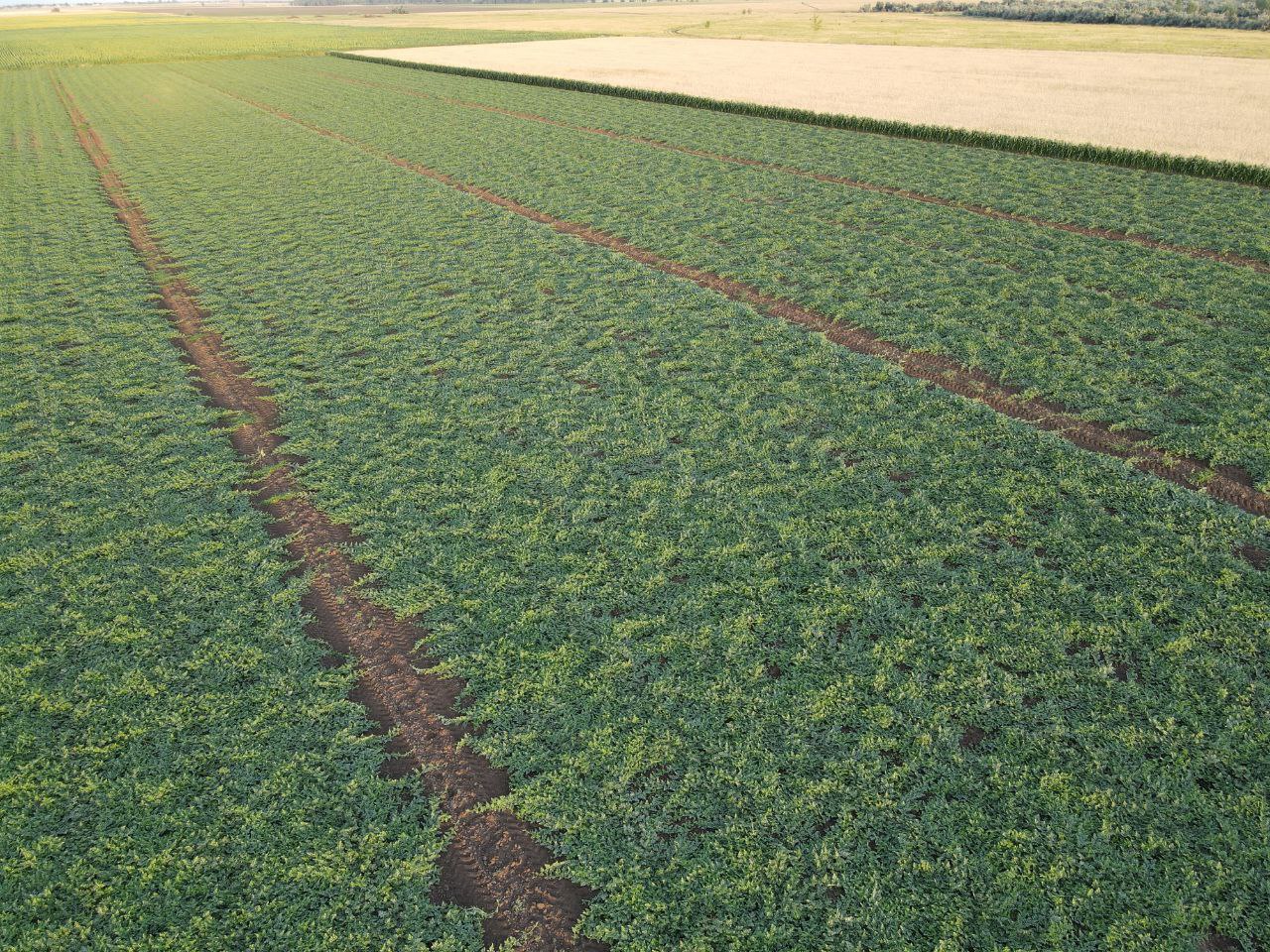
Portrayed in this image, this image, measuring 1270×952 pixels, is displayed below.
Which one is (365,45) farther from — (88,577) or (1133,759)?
(1133,759)

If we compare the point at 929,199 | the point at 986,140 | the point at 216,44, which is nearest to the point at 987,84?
the point at 986,140

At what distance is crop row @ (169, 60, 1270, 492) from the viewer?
721cm

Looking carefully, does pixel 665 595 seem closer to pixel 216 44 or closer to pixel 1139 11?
pixel 1139 11

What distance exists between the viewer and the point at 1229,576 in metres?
4.98

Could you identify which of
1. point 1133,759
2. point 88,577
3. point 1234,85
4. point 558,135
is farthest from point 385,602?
point 1234,85

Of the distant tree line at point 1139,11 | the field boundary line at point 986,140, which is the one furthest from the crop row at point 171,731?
the distant tree line at point 1139,11

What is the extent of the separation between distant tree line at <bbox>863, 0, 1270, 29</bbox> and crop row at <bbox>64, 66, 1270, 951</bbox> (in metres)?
55.8

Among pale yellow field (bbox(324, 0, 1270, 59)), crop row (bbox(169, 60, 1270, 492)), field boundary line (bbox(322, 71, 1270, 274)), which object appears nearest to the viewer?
crop row (bbox(169, 60, 1270, 492))

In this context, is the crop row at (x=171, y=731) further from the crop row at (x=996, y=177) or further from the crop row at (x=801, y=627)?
the crop row at (x=996, y=177)

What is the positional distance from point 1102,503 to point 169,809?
20.6ft

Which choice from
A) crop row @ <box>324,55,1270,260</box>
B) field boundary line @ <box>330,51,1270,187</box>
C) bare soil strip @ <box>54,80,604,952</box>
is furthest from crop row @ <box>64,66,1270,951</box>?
field boundary line @ <box>330,51,1270,187</box>

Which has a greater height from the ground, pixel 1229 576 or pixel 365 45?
pixel 365 45

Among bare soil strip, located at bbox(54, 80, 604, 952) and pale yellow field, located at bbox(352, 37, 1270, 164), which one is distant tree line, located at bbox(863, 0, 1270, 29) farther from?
bare soil strip, located at bbox(54, 80, 604, 952)

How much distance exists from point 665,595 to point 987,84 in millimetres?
28494
